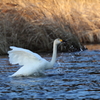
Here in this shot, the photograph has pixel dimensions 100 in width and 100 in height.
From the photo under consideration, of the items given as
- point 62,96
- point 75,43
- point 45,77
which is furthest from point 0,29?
point 62,96

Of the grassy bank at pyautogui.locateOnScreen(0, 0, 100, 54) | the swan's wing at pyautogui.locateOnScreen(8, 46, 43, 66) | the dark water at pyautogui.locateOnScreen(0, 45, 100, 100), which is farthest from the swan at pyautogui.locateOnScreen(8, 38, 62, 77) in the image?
the grassy bank at pyautogui.locateOnScreen(0, 0, 100, 54)

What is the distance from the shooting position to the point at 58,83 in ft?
27.8

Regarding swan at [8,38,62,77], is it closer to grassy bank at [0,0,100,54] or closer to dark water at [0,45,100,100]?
dark water at [0,45,100,100]

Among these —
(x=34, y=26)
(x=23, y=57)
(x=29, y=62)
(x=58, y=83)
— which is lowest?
(x=58, y=83)

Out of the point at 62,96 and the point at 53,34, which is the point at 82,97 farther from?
the point at 53,34

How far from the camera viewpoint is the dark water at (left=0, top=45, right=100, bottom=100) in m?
7.05

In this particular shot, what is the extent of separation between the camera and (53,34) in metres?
16.6

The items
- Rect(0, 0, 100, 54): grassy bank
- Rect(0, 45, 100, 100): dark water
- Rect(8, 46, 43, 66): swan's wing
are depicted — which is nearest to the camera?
Rect(0, 45, 100, 100): dark water

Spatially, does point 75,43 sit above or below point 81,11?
below

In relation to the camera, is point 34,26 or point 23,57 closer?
point 23,57

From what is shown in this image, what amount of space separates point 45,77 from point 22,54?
38.8 inches

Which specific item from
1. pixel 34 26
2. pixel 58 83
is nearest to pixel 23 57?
pixel 58 83

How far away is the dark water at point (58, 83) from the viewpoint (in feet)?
23.1

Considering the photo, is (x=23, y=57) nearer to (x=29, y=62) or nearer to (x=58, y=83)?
(x=29, y=62)
